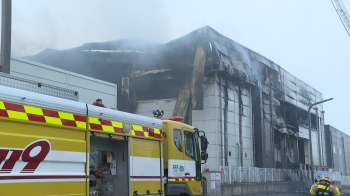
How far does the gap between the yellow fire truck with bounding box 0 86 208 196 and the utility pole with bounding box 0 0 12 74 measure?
10.9ft

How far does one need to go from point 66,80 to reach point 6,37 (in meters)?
8.23

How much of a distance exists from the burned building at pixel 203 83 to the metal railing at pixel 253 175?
0.99 meters

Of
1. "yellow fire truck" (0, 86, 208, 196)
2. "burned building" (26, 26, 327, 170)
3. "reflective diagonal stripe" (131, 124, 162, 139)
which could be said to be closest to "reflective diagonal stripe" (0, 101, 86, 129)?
"yellow fire truck" (0, 86, 208, 196)

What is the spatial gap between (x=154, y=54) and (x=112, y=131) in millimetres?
21678

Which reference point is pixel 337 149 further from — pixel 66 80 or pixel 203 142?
pixel 203 142

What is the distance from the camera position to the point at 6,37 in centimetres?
908

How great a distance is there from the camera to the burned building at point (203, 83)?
86.2 feet

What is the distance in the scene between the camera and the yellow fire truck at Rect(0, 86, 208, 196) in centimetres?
506

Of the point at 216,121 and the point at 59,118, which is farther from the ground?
the point at 216,121

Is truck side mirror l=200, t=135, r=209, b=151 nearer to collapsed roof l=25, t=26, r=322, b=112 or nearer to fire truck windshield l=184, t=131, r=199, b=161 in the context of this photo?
fire truck windshield l=184, t=131, r=199, b=161

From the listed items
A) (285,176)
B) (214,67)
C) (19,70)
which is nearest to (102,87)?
(19,70)

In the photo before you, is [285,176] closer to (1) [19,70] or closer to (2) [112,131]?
(1) [19,70]

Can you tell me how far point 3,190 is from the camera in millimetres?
4750

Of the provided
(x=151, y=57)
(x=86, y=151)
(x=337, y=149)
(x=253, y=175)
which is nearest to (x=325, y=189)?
(x=86, y=151)
